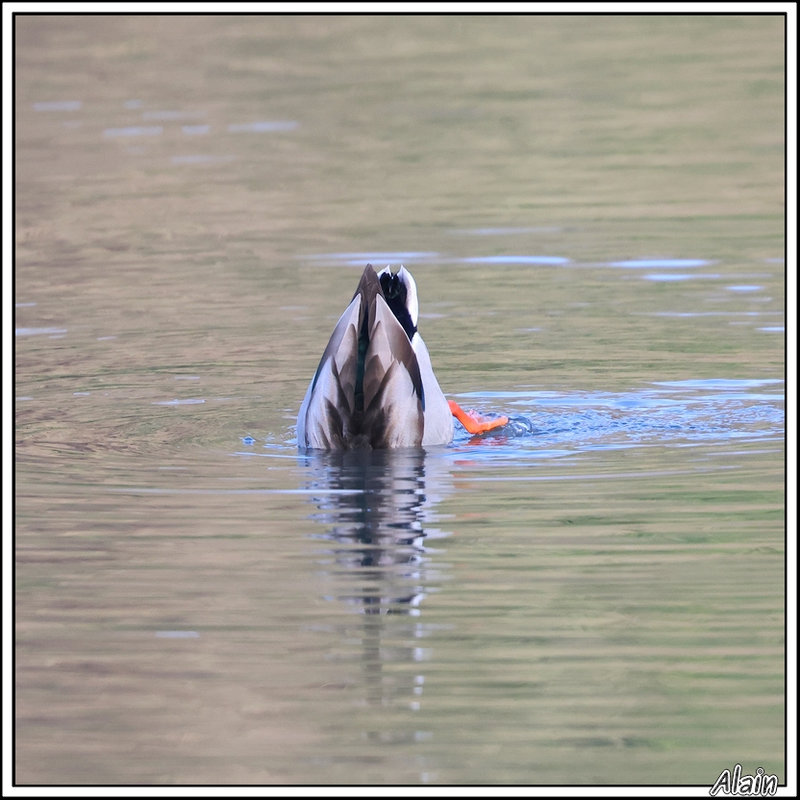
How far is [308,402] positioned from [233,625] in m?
2.67

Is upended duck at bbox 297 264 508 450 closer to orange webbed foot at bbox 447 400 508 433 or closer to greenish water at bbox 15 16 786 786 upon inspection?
orange webbed foot at bbox 447 400 508 433

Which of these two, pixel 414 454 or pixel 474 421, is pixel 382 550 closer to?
pixel 414 454

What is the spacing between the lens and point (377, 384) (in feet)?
30.2

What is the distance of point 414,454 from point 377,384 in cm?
47

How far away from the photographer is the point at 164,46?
2506 cm

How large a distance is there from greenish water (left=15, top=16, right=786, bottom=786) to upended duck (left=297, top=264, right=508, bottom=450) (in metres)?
0.17

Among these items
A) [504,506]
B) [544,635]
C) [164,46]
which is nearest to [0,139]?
[504,506]

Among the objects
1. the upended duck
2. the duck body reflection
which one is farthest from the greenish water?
the upended duck

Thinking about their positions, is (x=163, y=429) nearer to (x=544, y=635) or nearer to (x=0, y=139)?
(x=0, y=139)

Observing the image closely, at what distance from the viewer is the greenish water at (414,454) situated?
20.3 feet

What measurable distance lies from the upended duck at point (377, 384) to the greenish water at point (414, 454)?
0.55 feet

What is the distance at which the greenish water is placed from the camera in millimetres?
6195

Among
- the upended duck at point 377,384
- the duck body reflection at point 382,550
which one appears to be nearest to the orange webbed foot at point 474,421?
the upended duck at point 377,384

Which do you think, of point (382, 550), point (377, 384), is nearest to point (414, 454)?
point (377, 384)
